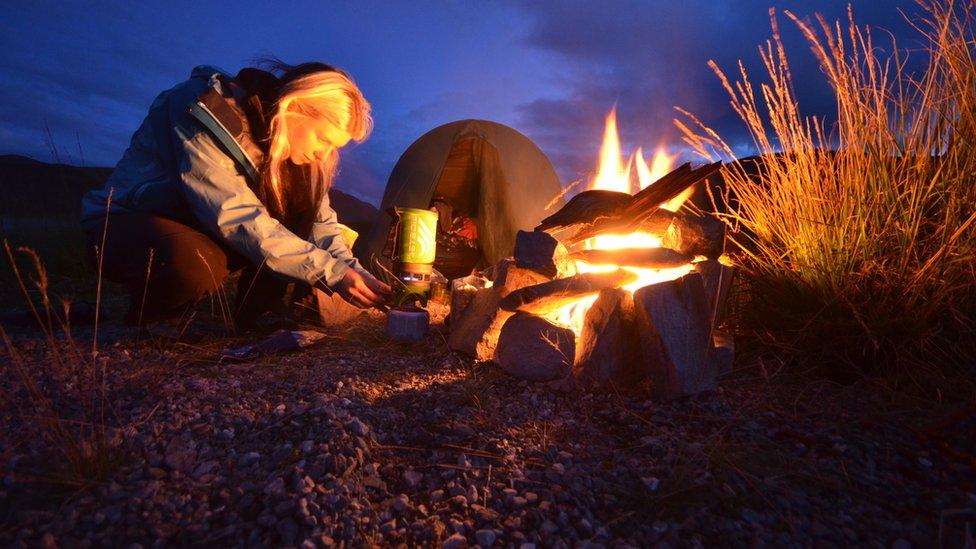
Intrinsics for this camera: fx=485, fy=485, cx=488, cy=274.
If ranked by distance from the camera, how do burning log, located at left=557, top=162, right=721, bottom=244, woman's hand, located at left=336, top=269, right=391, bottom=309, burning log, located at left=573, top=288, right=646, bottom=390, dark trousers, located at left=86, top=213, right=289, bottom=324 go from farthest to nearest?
woman's hand, located at left=336, top=269, right=391, bottom=309, dark trousers, located at left=86, top=213, right=289, bottom=324, burning log, located at left=557, top=162, right=721, bottom=244, burning log, located at left=573, top=288, right=646, bottom=390

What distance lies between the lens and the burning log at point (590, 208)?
2596 millimetres

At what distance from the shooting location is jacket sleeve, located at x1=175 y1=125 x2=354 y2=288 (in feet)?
8.20

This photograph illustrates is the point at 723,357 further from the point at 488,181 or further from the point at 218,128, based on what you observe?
the point at 488,181

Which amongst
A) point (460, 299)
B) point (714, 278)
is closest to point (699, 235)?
point (714, 278)

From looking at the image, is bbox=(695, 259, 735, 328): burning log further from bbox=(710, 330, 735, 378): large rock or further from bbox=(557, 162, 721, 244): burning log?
bbox=(557, 162, 721, 244): burning log

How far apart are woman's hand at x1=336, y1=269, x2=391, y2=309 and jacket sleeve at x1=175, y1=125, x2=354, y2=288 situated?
0.04 meters

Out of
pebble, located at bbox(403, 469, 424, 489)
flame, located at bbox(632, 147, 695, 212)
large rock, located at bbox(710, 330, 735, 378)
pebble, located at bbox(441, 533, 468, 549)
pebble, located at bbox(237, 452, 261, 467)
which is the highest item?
flame, located at bbox(632, 147, 695, 212)

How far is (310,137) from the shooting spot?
2.84m

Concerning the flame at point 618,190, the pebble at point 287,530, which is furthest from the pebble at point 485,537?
the flame at point 618,190

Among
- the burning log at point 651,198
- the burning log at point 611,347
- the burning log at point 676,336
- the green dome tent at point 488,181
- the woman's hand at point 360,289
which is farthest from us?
the green dome tent at point 488,181

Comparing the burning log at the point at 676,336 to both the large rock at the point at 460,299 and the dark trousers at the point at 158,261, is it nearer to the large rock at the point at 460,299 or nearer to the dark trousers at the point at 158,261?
the large rock at the point at 460,299

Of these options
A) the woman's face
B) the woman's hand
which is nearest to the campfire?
the woman's hand

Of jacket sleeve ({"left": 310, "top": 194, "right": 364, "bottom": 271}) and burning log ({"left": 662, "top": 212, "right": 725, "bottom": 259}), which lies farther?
jacket sleeve ({"left": 310, "top": 194, "right": 364, "bottom": 271})

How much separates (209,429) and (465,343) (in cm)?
126
